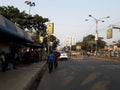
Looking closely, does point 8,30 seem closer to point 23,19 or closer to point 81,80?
point 81,80

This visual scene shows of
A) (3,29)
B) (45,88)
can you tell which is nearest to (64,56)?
(3,29)

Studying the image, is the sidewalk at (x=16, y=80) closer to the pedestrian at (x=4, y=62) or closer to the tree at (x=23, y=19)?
the pedestrian at (x=4, y=62)

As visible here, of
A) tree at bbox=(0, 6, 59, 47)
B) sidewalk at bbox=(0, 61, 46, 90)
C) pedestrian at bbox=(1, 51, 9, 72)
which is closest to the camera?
sidewalk at bbox=(0, 61, 46, 90)

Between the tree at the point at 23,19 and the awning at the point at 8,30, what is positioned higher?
the tree at the point at 23,19

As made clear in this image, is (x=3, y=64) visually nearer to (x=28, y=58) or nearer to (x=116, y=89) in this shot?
(x=116, y=89)

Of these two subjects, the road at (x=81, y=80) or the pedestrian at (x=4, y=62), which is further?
the pedestrian at (x=4, y=62)

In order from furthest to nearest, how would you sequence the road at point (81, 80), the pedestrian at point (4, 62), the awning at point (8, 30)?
the pedestrian at point (4, 62) → the awning at point (8, 30) → the road at point (81, 80)

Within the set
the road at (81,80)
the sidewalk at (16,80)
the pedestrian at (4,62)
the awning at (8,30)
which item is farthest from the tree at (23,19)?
the sidewalk at (16,80)

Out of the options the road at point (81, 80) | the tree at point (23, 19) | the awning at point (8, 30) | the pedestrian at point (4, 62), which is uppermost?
the tree at point (23, 19)

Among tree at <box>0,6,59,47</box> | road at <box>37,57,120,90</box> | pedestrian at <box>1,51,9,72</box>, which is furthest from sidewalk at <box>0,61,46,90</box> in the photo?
tree at <box>0,6,59,47</box>

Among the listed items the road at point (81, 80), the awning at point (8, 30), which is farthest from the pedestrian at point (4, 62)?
the road at point (81, 80)

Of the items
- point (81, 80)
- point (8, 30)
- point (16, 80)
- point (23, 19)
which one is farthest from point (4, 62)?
point (23, 19)

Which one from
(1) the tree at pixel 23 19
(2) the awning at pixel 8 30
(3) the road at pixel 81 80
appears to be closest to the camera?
(3) the road at pixel 81 80

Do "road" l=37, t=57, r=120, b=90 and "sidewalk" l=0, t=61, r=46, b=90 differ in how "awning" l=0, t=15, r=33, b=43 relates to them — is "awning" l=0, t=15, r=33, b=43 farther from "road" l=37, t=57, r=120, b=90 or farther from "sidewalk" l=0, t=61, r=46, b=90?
"road" l=37, t=57, r=120, b=90
